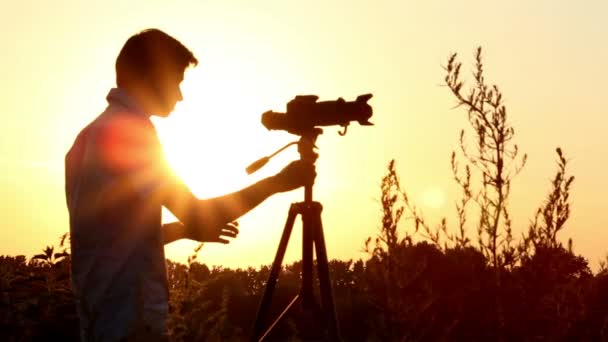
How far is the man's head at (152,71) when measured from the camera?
420 centimetres

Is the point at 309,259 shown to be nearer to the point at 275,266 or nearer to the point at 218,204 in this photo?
the point at 275,266

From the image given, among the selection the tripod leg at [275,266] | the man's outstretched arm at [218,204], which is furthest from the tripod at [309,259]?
the man's outstretched arm at [218,204]

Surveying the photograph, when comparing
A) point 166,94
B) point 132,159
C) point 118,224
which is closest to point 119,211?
point 118,224

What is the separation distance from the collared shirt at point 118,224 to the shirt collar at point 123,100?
0.58ft

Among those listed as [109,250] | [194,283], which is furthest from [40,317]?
[194,283]

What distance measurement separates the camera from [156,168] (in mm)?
3840

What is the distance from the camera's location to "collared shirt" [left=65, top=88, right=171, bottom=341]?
3783mm

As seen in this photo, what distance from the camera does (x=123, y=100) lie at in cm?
407

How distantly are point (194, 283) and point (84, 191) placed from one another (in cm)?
81

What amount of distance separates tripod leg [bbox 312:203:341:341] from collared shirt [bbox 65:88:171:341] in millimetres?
1036

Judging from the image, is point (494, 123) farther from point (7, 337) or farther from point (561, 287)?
point (7, 337)

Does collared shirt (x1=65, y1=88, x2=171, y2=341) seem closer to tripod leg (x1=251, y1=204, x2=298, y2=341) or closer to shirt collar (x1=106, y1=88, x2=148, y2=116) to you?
shirt collar (x1=106, y1=88, x2=148, y2=116)

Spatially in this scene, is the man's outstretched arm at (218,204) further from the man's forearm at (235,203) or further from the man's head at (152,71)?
the man's head at (152,71)

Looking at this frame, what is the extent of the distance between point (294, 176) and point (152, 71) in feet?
3.19
